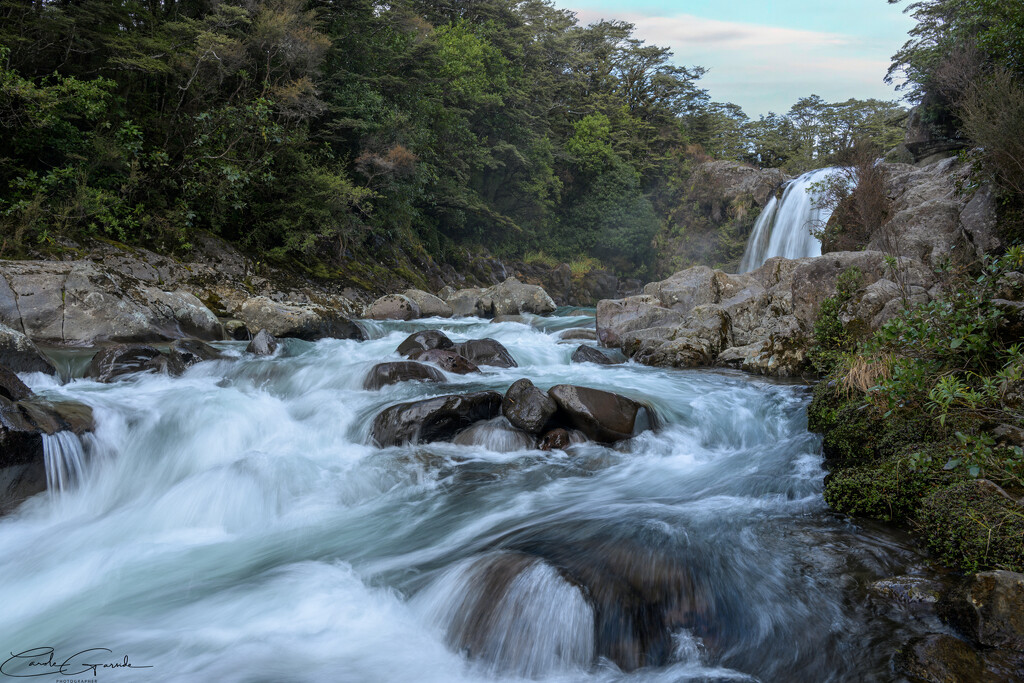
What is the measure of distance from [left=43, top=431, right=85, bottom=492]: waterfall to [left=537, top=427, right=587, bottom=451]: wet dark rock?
4.92 m

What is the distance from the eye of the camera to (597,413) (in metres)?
7.17

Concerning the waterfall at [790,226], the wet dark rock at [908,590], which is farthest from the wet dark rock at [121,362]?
the waterfall at [790,226]

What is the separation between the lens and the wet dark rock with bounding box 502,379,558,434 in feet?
23.4

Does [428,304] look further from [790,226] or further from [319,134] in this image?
[790,226]

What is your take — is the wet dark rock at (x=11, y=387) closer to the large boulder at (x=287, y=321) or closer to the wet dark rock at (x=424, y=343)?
the wet dark rock at (x=424, y=343)

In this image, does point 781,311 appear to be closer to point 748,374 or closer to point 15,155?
point 748,374

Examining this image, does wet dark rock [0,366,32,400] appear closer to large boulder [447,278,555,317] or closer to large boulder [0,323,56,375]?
large boulder [0,323,56,375]

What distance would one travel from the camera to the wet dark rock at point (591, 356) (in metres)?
11.9

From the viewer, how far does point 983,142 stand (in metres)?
8.17

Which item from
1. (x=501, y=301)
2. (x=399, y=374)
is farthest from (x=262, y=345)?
(x=501, y=301)

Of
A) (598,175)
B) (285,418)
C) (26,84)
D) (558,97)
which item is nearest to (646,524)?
(285,418)

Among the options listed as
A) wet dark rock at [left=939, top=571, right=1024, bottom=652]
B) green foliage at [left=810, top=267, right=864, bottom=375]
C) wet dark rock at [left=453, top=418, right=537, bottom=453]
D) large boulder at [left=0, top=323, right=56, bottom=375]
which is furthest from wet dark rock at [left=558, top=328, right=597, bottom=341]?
wet dark rock at [left=939, top=571, right=1024, bottom=652]

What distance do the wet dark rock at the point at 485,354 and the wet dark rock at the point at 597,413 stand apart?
3.83 meters

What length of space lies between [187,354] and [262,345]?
1529 mm
